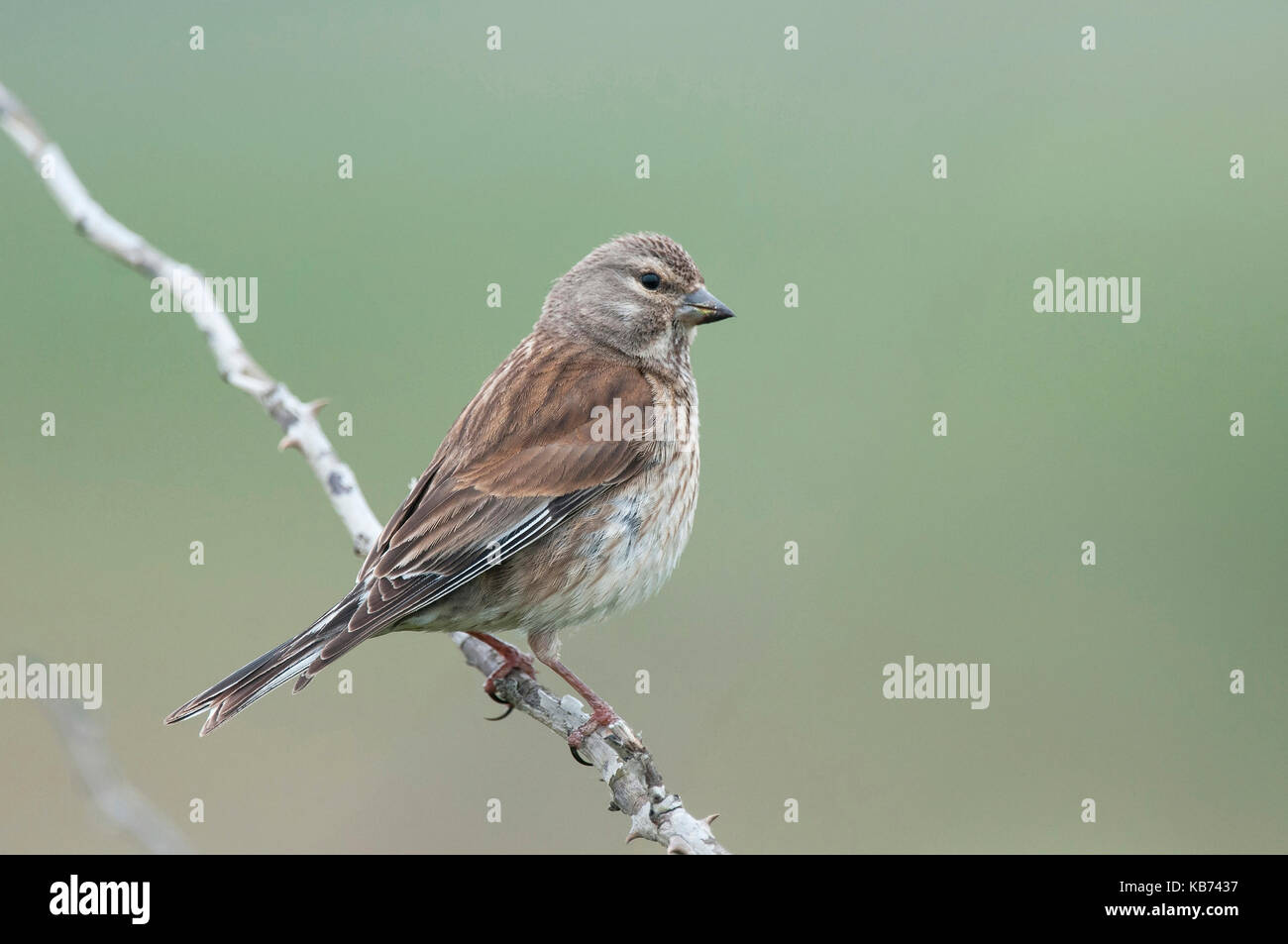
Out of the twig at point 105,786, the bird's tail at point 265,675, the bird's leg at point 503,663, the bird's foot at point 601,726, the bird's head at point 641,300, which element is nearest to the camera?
the twig at point 105,786

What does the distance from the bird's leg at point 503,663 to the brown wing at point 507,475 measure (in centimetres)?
53

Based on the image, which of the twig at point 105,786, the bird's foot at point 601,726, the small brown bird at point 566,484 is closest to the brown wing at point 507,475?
the small brown bird at point 566,484

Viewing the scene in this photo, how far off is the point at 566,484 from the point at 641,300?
3.08 feet

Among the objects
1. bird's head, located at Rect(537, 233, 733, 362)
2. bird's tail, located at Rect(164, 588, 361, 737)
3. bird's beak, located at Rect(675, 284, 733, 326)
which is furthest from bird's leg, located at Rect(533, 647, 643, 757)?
bird's beak, located at Rect(675, 284, 733, 326)

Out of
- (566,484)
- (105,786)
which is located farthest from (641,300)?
(105,786)

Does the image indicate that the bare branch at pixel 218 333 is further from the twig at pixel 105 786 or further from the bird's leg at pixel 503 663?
the twig at pixel 105 786

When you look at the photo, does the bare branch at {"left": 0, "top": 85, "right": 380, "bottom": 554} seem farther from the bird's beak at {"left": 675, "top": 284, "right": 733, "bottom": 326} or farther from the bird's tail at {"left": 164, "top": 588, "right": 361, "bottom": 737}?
the bird's beak at {"left": 675, "top": 284, "right": 733, "bottom": 326}

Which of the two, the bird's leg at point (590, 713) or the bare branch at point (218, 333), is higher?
the bare branch at point (218, 333)

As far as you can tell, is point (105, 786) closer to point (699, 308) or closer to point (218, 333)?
point (218, 333)

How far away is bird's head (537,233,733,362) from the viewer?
596cm

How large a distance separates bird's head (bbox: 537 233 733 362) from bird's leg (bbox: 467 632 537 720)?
1.25 metres

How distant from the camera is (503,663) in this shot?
18.4 ft

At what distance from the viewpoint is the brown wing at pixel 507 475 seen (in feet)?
16.6

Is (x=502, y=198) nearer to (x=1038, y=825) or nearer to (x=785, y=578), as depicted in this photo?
(x=785, y=578)
